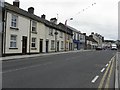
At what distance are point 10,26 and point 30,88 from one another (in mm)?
23561

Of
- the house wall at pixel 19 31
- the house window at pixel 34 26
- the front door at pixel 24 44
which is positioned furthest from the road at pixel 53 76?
the house window at pixel 34 26

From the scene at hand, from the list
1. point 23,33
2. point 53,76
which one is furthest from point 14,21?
point 53,76

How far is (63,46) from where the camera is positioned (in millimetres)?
63625

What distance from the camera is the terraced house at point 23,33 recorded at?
3099 cm

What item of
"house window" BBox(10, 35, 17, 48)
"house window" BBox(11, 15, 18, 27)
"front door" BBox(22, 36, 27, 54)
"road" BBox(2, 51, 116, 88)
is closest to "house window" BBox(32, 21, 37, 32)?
"front door" BBox(22, 36, 27, 54)

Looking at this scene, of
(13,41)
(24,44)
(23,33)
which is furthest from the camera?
(24,44)

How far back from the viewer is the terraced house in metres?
31.0

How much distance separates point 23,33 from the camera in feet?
117

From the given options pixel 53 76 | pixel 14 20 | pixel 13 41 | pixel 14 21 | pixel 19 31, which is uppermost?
pixel 14 20

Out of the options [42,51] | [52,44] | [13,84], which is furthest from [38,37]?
[13,84]

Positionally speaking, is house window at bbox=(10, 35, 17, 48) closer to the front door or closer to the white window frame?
the white window frame

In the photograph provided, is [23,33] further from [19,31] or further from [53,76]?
[53,76]

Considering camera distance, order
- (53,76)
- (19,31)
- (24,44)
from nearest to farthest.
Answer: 1. (53,76)
2. (19,31)
3. (24,44)

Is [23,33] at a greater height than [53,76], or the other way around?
[23,33]
